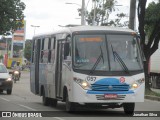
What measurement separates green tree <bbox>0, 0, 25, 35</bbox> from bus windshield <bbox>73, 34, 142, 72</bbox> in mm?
28277

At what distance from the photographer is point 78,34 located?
18062mm

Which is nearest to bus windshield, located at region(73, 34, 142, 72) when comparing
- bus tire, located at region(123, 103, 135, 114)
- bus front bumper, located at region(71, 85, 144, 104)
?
bus front bumper, located at region(71, 85, 144, 104)

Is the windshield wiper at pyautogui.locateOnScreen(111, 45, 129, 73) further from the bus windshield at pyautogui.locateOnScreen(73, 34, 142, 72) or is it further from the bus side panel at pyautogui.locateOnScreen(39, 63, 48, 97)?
the bus side panel at pyautogui.locateOnScreen(39, 63, 48, 97)

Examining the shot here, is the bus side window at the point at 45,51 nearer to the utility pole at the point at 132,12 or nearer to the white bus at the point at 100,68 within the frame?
the white bus at the point at 100,68

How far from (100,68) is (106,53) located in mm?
590

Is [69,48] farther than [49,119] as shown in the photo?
Yes

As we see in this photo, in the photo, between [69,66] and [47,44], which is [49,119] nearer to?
[69,66]

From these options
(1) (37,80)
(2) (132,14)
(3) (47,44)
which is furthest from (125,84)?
(2) (132,14)

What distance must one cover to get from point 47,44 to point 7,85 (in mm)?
8527

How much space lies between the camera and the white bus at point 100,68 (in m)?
17.2

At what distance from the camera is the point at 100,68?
17438 mm

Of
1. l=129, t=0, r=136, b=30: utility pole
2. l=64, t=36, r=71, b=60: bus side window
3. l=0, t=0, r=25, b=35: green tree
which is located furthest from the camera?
l=0, t=0, r=25, b=35: green tree

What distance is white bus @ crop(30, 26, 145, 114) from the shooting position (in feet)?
56.6

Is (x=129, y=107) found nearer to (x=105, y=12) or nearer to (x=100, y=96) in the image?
(x=100, y=96)
